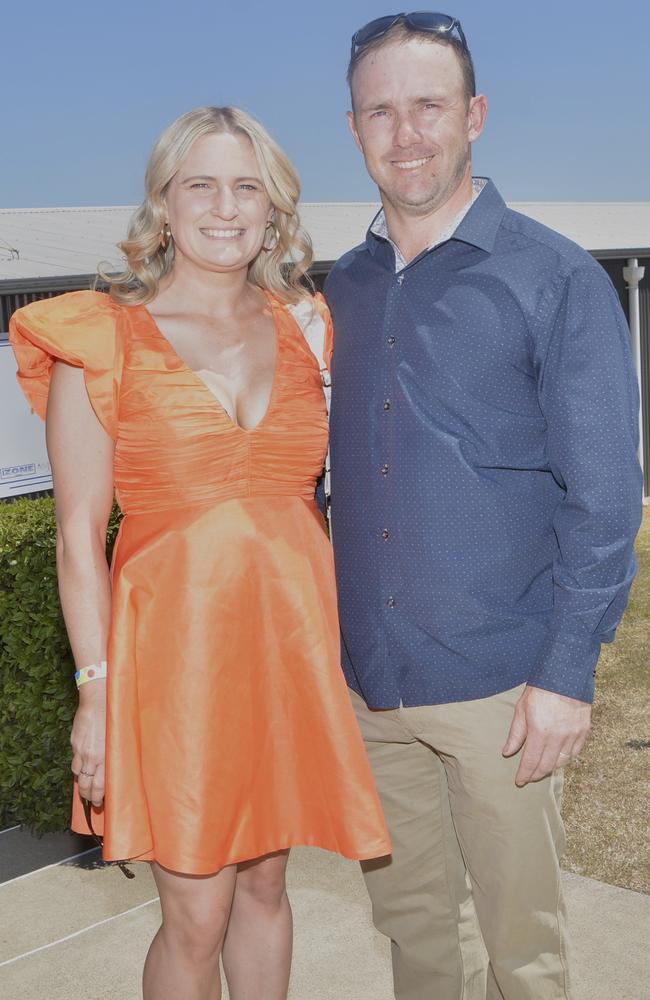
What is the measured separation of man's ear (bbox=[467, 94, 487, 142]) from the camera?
2701 mm

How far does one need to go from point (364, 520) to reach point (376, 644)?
0.94 ft

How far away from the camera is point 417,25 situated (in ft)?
8.55

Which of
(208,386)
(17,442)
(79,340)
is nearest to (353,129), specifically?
(208,386)

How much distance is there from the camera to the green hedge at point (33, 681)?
4.71 m

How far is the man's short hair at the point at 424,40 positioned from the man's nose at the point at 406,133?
161 mm

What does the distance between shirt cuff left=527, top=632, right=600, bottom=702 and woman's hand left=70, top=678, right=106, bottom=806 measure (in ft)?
3.13

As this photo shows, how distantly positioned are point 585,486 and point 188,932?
4.33ft

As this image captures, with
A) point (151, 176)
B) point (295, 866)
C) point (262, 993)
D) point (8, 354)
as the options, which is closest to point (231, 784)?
point (262, 993)

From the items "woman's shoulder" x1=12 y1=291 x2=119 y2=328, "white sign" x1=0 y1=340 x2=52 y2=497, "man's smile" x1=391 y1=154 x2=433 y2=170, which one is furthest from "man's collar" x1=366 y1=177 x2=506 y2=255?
"white sign" x1=0 y1=340 x2=52 y2=497

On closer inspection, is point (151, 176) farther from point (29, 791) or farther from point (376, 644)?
point (29, 791)

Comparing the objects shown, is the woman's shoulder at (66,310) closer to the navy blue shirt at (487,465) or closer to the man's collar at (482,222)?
the navy blue shirt at (487,465)

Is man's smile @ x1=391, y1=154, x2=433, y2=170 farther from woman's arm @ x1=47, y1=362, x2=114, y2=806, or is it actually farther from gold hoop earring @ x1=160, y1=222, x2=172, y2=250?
woman's arm @ x1=47, y1=362, x2=114, y2=806

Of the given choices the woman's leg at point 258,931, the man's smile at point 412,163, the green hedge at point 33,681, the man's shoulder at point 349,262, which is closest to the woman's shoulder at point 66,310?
the man's shoulder at point 349,262

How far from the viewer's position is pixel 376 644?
106 inches
